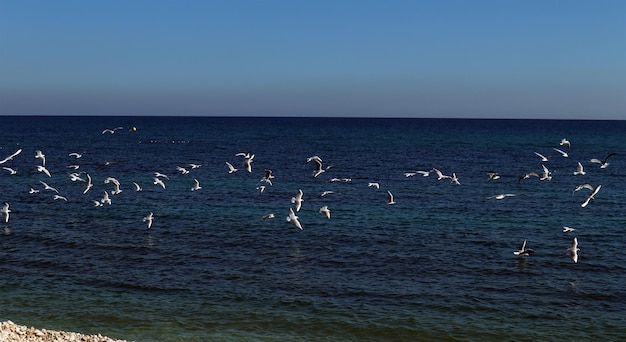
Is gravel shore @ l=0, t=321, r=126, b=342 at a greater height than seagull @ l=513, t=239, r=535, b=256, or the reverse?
seagull @ l=513, t=239, r=535, b=256

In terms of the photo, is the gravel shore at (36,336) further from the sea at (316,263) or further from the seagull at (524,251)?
the seagull at (524,251)

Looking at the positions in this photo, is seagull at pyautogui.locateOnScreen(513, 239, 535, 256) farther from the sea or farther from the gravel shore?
the gravel shore

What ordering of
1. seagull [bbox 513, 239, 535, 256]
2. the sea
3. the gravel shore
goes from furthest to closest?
seagull [bbox 513, 239, 535, 256], the sea, the gravel shore

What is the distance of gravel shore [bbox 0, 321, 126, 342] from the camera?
2081 cm

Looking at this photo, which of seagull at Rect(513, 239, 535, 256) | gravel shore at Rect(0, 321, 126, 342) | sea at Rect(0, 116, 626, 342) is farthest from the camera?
seagull at Rect(513, 239, 535, 256)

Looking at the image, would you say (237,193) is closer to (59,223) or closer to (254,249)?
(59,223)

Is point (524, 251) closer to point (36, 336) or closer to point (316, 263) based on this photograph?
point (316, 263)

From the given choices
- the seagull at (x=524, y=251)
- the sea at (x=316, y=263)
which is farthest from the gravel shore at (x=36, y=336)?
the seagull at (x=524, y=251)

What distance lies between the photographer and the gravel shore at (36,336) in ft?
68.3

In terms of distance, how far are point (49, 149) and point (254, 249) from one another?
88.1 m

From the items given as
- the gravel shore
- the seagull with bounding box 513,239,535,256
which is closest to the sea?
the seagull with bounding box 513,239,535,256

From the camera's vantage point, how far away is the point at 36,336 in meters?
21.4

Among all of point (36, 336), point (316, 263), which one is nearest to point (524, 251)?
point (316, 263)

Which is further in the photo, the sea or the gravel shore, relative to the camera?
the sea
